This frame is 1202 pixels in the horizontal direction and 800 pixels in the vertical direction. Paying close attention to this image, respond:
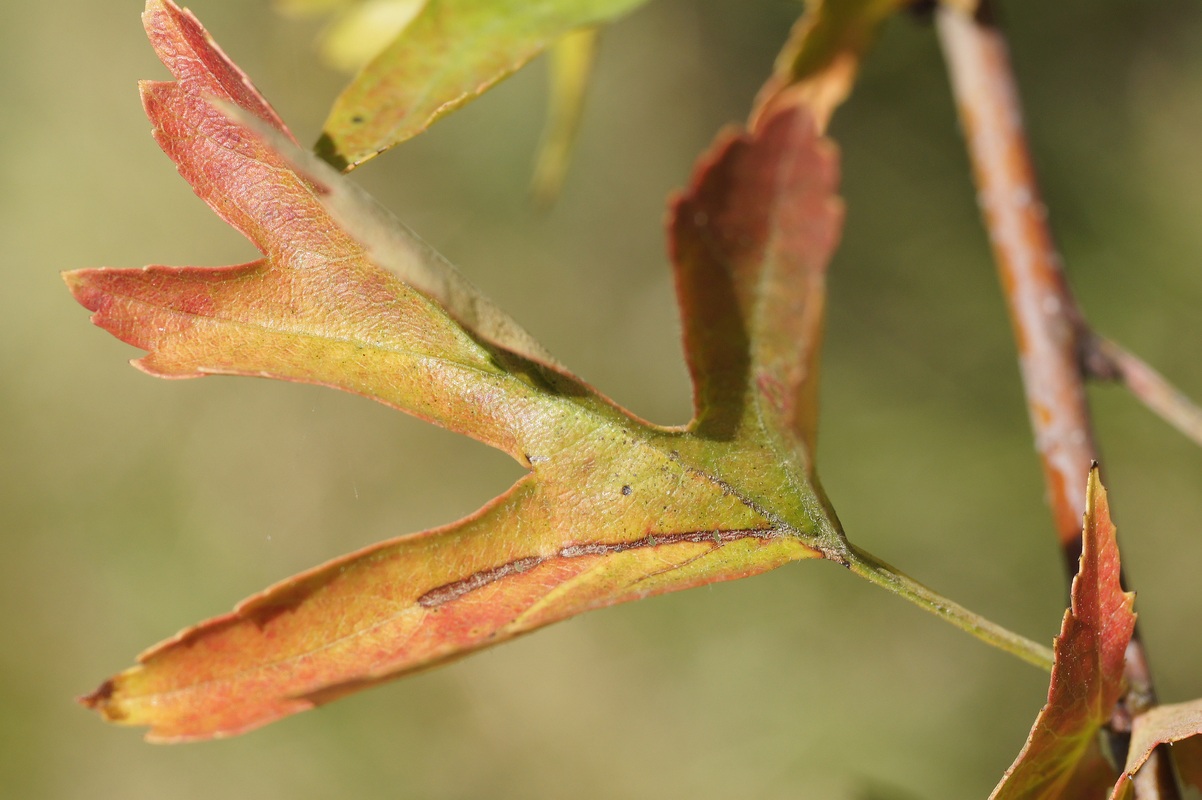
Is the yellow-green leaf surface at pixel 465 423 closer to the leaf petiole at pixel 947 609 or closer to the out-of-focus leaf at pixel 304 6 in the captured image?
the leaf petiole at pixel 947 609

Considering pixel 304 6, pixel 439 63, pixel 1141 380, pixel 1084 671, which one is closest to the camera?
pixel 1084 671

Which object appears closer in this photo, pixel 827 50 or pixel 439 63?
pixel 439 63

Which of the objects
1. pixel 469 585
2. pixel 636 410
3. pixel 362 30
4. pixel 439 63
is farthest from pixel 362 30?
pixel 636 410

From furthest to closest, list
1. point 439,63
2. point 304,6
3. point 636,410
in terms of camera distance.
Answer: point 636,410
point 304,6
point 439,63

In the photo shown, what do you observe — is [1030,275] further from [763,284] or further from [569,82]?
[569,82]

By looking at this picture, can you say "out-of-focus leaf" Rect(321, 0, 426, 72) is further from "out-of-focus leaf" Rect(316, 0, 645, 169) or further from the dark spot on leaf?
the dark spot on leaf

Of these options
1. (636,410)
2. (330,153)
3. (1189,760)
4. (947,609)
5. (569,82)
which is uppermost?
(569,82)

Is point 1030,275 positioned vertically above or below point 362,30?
below
